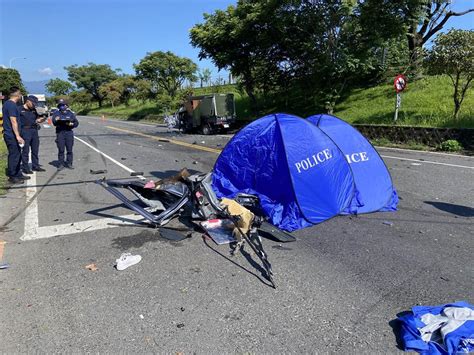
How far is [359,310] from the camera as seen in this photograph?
336 cm

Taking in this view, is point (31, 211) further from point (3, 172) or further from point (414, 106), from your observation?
point (414, 106)

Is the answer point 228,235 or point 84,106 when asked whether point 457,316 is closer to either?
point 228,235

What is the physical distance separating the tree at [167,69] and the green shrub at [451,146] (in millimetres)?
35715

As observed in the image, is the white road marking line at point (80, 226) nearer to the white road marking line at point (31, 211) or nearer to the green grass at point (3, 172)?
the white road marking line at point (31, 211)

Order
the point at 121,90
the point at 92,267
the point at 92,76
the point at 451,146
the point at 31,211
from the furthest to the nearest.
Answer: the point at 92,76
the point at 121,90
the point at 451,146
the point at 31,211
the point at 92,267

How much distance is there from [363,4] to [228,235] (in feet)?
48.8

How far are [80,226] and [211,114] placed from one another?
1826 centimetres

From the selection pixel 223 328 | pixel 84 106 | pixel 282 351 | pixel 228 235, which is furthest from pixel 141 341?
pixel 84 106

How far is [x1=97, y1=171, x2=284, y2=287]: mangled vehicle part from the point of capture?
5031 millimetres

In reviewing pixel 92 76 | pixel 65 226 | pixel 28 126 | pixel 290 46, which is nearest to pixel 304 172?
pixel 65 226

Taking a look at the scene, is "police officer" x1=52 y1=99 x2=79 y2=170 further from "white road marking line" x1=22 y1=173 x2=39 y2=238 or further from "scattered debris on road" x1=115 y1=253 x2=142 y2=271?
"scattered debris on road" x1=115 y1=253 x2=142 y2=271

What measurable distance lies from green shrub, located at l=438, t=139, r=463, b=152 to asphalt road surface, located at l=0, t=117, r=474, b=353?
7.60 m

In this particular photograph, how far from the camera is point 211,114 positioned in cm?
2339

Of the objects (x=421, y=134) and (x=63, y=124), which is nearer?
(x=63, y=124)
